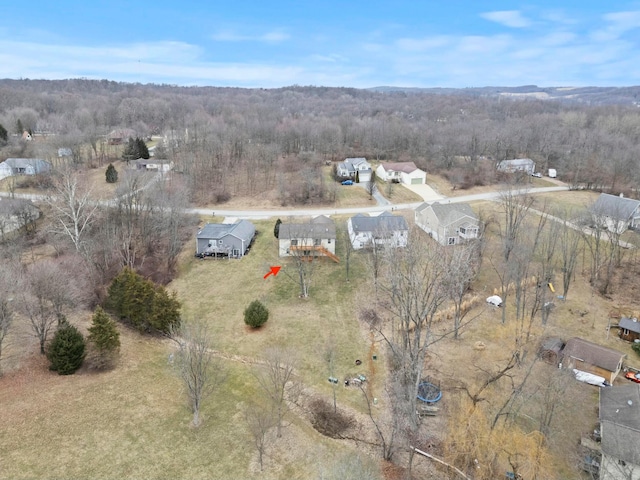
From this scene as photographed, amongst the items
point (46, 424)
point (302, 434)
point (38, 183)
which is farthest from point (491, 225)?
point (38, 183)

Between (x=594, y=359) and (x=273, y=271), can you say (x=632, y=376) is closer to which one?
(x=594, y=359)

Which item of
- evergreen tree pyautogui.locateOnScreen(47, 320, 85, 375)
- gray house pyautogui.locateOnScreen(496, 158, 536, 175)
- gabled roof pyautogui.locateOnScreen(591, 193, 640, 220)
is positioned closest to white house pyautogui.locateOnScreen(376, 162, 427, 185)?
gray house pyautogui.locateOnScreen(496, 158, 536, 175)

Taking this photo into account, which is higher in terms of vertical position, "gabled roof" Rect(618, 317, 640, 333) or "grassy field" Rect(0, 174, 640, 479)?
"gabled roof" Rect(618, 317, 640, 333)

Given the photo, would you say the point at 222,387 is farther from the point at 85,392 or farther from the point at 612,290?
the point at 612,290

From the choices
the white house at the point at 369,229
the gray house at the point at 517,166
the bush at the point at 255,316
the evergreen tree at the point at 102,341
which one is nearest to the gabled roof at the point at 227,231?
the white house at the point at 369,229

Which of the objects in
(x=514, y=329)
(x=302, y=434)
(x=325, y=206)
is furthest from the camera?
(x=325, y=206)

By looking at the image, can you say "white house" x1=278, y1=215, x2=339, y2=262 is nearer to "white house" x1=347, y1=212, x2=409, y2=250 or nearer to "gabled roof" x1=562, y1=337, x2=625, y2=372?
"white house" x1=347, y1=212, x2=409, y2=250

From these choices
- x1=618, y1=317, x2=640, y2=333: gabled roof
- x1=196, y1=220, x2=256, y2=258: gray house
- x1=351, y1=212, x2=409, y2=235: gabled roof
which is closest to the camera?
x1=618, y1=317, x2=640, y2=333: gabled roof

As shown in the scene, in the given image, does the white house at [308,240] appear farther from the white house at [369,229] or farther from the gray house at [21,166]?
the gray house at [21,166]
